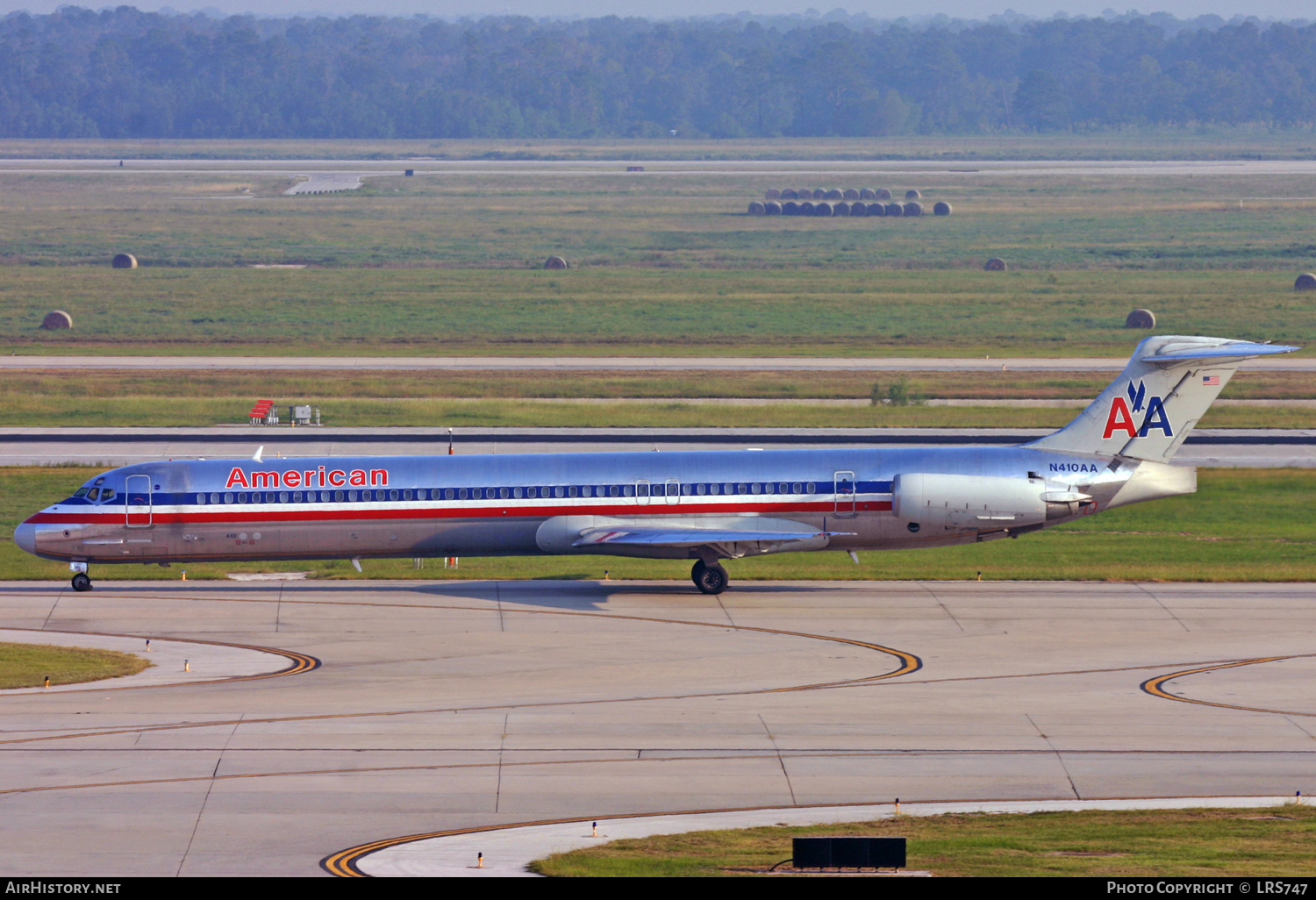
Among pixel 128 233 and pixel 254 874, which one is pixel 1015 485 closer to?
pixel 254 874

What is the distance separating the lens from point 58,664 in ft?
111

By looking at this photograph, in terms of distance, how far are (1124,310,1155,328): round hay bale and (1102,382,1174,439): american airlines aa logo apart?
181 feet

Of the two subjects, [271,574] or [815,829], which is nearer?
[815,829]

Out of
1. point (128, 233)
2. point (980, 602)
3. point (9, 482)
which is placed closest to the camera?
point (980, 602)

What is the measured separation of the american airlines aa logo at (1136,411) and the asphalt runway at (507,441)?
55.9 ft

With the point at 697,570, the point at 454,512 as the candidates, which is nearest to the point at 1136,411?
the point at 697,570

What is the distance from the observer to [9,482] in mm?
54812

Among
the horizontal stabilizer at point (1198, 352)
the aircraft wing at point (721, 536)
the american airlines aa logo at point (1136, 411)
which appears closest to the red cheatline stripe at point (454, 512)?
the aircraft wing at point (721, 536)

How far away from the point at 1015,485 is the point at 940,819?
61.1ft

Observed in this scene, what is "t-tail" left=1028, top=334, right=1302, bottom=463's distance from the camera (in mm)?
42188

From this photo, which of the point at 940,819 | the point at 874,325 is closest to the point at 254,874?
the point at 940,819

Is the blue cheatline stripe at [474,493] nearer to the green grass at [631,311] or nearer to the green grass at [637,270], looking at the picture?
the green grass at [631,311]

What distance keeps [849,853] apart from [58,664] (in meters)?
21.0
